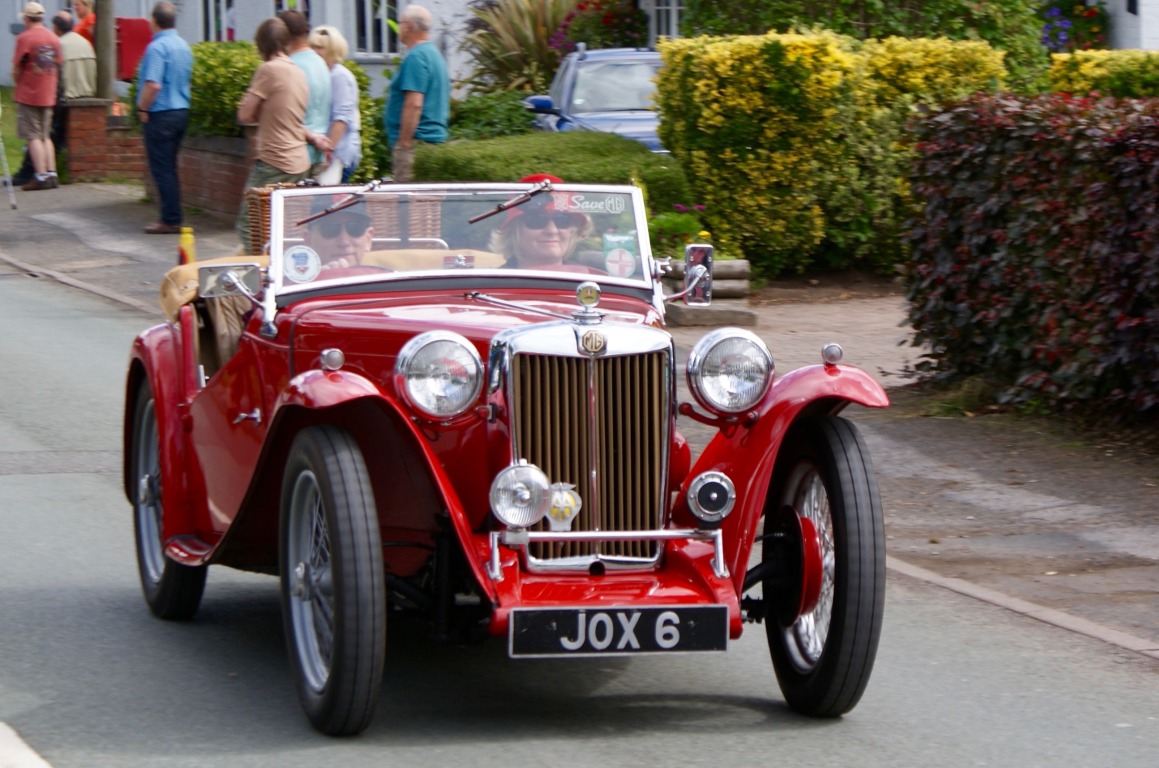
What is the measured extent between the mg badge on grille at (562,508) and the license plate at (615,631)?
32 cm

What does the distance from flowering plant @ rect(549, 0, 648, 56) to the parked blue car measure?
393 centimetres

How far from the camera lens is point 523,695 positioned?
550cm

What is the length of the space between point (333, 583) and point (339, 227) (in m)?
1.64

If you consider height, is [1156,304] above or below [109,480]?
above

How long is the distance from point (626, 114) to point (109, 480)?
1038 cm

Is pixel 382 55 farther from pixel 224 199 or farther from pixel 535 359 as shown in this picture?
pixel 535 359

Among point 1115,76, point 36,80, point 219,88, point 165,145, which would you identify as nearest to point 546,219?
point 1115,76

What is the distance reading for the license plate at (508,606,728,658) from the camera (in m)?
4.79

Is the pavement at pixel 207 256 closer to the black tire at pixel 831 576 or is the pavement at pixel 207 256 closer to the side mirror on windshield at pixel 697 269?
the black tire at pixel 831 576

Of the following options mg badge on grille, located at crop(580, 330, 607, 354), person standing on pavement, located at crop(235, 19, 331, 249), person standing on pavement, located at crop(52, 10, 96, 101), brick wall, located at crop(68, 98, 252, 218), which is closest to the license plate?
mg badge on grille, located at crop(580, 330, 607, 354)

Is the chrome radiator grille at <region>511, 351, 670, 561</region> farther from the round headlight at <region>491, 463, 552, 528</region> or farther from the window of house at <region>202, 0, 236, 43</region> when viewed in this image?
the window of house at <region>202, 0, 236, 43</region>

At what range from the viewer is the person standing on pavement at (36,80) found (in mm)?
20375

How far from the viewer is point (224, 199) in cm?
1842

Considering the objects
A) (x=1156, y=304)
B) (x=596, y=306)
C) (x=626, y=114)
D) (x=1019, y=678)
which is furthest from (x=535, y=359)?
(x=626, y=114)
